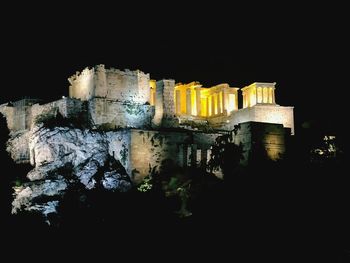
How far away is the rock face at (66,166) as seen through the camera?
54.8m

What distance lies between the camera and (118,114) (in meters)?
61.8

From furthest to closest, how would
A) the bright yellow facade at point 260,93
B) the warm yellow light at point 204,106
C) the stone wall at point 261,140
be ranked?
the warm yellow light at point 204,106 < the bright yellow facade at point 260,93 < the stone wall at point 261,140

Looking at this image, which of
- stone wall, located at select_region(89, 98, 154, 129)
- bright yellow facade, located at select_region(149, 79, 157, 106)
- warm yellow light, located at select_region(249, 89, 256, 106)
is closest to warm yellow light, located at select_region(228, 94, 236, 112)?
warm yellow light, located at select_region(249, 89, 256, 106)

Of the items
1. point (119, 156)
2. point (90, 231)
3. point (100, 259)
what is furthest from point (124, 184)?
point (100, 259)

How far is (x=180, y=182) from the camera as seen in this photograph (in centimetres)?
5378

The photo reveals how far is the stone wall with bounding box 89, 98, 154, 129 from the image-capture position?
6100cm

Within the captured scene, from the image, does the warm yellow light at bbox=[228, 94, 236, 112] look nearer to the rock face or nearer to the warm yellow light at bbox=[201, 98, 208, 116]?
the warm yellow light at bbox=[201, 98, 208, 116]

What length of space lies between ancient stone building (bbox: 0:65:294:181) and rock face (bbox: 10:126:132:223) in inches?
49.0

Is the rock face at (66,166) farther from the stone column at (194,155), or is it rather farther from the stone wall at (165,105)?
the stone wall at (165,105)

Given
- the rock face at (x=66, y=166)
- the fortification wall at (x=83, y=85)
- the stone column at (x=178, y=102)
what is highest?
the fortification wall at (x=83, y=85)

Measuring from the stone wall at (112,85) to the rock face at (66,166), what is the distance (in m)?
5.25

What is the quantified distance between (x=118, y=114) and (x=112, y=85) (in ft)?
9.92

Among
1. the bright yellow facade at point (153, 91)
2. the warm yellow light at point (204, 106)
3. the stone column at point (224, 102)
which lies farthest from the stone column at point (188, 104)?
the bright yellow facade at point (153, 91)

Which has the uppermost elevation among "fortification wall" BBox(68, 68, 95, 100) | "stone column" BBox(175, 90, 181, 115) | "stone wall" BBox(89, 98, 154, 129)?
"fortification wall" BBox(68, 68, 95, 100)
